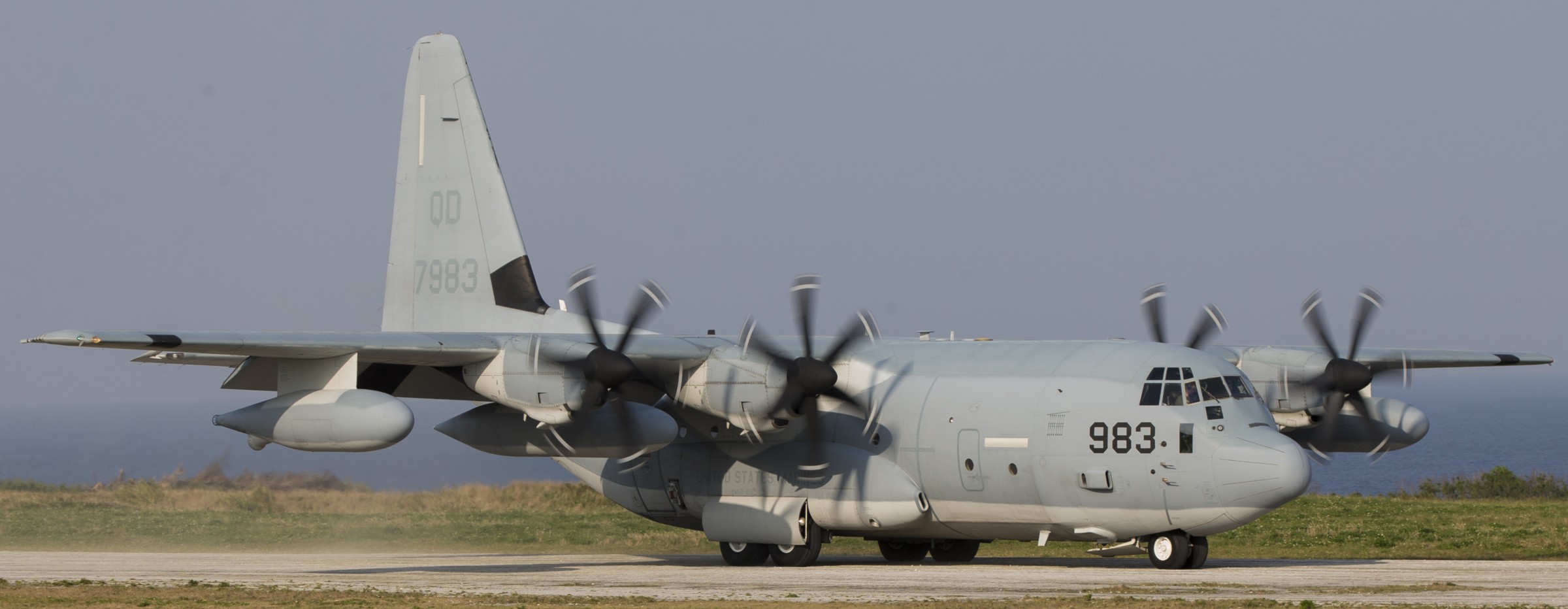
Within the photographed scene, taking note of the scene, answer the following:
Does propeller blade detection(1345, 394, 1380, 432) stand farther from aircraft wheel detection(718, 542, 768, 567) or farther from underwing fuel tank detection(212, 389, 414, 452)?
underwing fuel tank detection(212, 389, 414, 452)

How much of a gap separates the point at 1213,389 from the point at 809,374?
16.1 feet

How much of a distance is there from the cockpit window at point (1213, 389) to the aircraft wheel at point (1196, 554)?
1.99 m

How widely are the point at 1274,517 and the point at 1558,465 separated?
209ft

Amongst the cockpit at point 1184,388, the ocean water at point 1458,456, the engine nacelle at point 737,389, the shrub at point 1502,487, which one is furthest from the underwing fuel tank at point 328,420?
the ocean water at point 1458,456

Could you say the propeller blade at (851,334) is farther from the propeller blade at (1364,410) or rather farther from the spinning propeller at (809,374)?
the propeller blade at (1364,410)

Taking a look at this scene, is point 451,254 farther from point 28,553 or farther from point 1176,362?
point 1176,362

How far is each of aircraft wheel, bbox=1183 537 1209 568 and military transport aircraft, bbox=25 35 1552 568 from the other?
0.03 meters

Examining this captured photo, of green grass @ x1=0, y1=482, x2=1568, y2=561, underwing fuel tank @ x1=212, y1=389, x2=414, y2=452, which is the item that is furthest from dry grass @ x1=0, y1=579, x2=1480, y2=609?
green grass @ x1=0, y1=482, x2=1568, y2=561

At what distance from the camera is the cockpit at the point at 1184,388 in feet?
63.1

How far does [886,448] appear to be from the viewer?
21.4m

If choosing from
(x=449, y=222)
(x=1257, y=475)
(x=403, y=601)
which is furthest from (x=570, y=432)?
(x=1257, y=475)

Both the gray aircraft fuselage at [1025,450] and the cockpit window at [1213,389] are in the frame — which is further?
the cockpit window at [1213,389]

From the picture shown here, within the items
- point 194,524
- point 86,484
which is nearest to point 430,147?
point 194,524

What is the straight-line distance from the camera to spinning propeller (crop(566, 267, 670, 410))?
62.9ft
